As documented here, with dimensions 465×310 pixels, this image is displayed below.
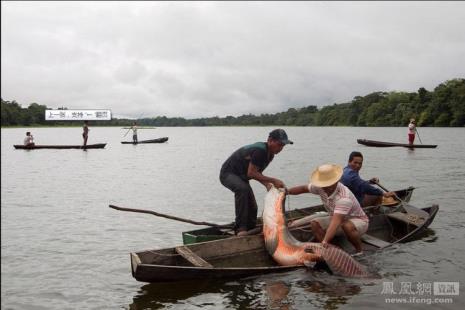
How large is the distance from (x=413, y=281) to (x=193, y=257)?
3.93m

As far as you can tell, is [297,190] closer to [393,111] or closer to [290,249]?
[290,249]

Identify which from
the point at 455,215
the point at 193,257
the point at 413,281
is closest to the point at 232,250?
the point at 193,257

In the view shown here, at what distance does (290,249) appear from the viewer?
862cm

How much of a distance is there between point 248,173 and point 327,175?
140 cm

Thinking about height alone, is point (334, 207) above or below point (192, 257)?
above

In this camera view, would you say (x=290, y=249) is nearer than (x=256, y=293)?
No

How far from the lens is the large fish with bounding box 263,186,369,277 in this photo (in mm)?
8430

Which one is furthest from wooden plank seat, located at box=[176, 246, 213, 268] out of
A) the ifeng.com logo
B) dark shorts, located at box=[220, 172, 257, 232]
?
the ifeng.com logo

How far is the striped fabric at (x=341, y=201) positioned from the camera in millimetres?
8430

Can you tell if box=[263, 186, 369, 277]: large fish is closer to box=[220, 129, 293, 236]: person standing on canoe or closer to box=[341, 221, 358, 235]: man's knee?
box=[220, 129, 293, 236]: person standing on canoe

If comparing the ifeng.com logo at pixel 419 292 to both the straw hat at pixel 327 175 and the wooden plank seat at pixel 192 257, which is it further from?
the wooden plank seat at pixel 192 257

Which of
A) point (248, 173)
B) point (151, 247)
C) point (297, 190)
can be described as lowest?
point (151, 247)

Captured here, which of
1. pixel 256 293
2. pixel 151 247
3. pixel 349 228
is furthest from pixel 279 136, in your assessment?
pixel 151 247

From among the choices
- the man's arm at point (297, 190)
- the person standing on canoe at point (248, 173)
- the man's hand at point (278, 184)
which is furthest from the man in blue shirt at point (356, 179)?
the man's hand at point (278, 184)
